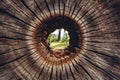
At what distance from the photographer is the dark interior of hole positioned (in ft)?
8.07

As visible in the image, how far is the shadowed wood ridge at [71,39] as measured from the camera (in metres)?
2.41

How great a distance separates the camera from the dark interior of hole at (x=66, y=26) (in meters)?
2.46

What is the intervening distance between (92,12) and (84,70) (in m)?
0.60

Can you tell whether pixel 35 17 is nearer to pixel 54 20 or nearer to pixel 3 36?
pixel 54 20

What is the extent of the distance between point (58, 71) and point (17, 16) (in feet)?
2.29

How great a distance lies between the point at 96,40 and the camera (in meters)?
2.47

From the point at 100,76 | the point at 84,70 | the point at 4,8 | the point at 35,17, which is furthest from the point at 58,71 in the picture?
the point at 4,8

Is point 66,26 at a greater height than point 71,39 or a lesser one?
greater

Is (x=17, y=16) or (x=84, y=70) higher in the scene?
(x=17, y=16)

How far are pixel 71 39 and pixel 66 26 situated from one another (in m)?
0.15

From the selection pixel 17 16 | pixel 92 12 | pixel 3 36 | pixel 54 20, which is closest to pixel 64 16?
pixel 54 20

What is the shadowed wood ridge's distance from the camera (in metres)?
2.41

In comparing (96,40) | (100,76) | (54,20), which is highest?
(54,20)

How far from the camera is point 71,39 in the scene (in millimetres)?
2562
